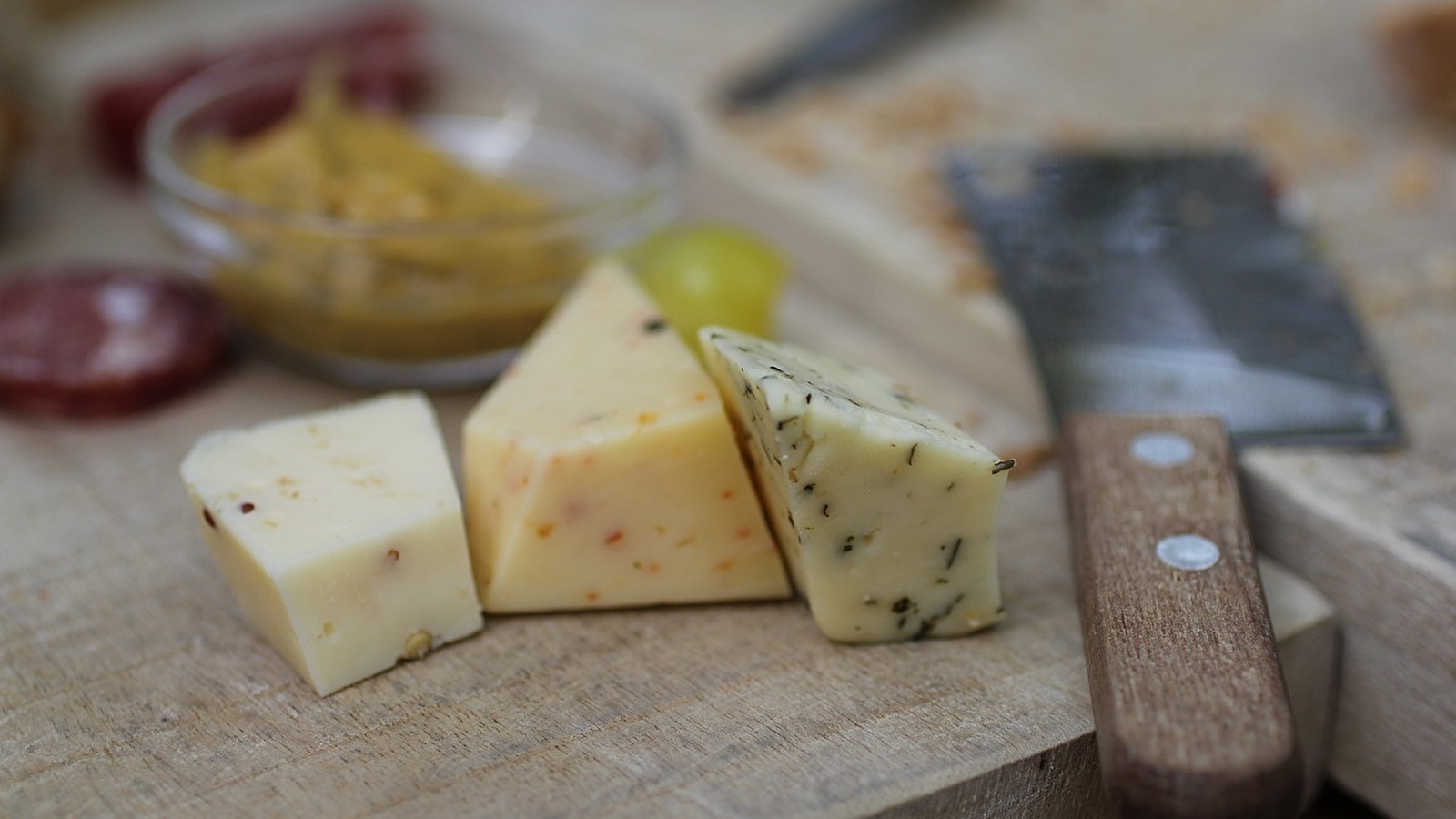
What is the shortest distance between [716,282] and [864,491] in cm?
49

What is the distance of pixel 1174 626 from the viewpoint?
1120 mm

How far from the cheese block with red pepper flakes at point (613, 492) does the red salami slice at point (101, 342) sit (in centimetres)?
55

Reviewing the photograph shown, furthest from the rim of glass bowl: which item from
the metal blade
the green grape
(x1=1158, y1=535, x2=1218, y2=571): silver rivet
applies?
(x1=1158, y1=535, x2=1218, y2=571): silver rivet

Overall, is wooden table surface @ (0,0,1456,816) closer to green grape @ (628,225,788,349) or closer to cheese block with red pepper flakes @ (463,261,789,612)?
cheese block with red pepper flakes @ (463,261,789,612)

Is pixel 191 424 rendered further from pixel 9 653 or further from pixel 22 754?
pixel 22 754

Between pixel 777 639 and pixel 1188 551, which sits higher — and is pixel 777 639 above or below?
below

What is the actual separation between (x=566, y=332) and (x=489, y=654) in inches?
13.8

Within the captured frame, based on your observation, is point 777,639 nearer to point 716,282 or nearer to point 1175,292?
point 716,282

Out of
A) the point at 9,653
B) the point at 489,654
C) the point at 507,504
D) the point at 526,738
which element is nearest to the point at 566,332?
the point at 507,504

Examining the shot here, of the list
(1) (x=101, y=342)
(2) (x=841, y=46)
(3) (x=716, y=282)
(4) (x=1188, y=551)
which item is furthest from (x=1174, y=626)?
(2) (x=841, y=46)

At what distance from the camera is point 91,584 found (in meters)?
1.39

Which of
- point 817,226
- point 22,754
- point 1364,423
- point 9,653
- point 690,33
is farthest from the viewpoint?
point 690,33

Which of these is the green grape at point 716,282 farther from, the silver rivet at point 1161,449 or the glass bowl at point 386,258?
the silver rivet at point 1161,449

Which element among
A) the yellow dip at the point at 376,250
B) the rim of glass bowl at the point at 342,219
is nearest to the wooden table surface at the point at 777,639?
the yellow dip at the point at 376,250
